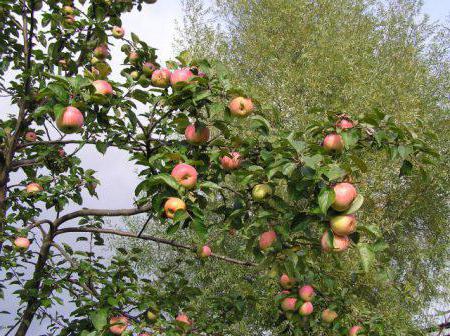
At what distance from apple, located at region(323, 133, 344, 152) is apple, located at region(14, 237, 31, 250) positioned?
299cm

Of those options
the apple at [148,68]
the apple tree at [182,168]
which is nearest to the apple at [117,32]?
the apple tree at [182,168]

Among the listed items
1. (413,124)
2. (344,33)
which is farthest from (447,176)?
(344,33)

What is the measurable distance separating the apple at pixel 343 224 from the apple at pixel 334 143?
510 millimetres

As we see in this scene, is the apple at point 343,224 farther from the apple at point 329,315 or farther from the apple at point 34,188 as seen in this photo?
the apple at point 34,188

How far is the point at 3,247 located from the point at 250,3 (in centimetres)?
1110

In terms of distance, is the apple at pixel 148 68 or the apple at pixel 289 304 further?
the apple at pixel 289 304

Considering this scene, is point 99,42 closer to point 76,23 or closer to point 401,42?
point 76,23

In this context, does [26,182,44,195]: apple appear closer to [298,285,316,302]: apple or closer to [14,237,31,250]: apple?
[14,237,31,250]: apple

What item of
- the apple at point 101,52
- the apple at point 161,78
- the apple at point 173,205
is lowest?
the apple at point 173,205

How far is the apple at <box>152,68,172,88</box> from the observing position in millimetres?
Answer: 2957

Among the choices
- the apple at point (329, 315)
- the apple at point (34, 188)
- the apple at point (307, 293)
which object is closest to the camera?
the apple at point (307, 293)

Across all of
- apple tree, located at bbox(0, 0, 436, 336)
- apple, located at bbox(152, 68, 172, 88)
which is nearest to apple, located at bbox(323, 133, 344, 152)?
apple tree, located at bbox(0, 0, 436, 336)

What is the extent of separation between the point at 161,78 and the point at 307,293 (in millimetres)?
1982

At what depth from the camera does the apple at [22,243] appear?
4.16 metres
